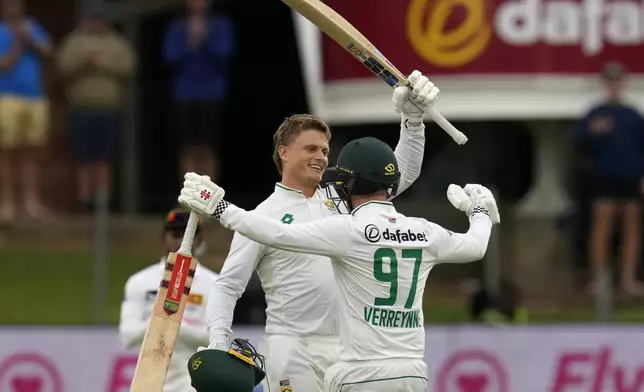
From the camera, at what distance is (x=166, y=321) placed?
775 centimetres

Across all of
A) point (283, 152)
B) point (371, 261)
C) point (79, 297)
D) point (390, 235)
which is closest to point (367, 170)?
point (390, 235)

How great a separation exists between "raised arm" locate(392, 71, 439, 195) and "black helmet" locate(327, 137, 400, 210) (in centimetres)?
52

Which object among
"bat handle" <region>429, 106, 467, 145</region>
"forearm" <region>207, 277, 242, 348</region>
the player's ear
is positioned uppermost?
"bat handle" <region>429, 106, 467, 145</region>

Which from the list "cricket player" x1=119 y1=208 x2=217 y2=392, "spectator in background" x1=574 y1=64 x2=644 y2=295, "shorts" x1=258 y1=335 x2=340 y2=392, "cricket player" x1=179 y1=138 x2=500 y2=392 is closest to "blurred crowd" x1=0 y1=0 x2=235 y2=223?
"spectator in background" x1=574 y1=64 x2=644 y2=295

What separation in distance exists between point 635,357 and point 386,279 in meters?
5.09

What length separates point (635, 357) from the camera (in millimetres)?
11945

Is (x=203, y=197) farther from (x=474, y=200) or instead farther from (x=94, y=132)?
(x=94, y=132)

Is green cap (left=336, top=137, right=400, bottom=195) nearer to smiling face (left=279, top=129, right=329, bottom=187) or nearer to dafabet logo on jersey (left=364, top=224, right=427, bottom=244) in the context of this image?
dafabet logo on jersey (left=364, top=224, right=427, bottom=244)

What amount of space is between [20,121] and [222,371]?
8824 millimetres

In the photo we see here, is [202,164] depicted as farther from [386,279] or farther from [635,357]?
[386,279]

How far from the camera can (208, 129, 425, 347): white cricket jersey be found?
7.92 m

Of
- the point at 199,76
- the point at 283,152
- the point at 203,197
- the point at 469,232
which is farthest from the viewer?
the point at 199,76

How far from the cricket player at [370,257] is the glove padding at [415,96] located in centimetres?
57

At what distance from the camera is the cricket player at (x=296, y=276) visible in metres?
7.94
